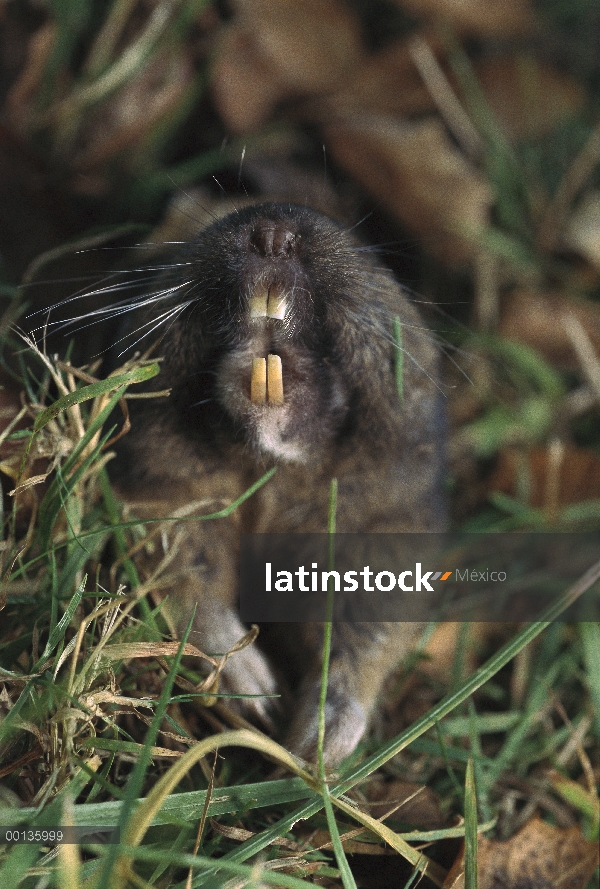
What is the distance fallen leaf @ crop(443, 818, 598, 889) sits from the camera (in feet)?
8.04

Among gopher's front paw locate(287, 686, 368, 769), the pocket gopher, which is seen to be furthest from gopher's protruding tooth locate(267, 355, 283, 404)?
gopher's front paw locate(287, 686, 368, 769)

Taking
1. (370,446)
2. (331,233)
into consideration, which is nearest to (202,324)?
(331,233)

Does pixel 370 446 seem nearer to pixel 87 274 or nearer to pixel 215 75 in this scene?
pixel 87 274

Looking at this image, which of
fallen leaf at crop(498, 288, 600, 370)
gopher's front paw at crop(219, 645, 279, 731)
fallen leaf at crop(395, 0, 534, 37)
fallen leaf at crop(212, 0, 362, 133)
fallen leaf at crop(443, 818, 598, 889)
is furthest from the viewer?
fallen leaf at crop(395, 0, 534, 37)

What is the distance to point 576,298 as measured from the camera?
13.3 feet

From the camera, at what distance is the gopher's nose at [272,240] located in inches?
82.2

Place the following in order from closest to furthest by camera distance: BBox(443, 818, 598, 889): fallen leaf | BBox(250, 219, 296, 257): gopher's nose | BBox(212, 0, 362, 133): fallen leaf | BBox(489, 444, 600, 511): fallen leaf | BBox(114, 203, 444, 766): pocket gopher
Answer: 1. BBox(250, 219, 296, 257): gopher's nose
2. BBox(114, 203, 444, 766): pocket gopher
3. BBox(443, 818, 598, 889): fallen leaf
4. BBox(489, 444, 600, 511): fallen leaf
5. BBox(212, 0, 362, 133): fallen leaf

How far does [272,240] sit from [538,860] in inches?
79.0

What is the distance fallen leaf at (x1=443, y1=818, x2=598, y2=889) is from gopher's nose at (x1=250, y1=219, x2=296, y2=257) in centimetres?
182

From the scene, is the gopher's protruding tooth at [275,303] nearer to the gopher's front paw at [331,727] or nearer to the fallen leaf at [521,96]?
the gopher's front paw at [331,727]

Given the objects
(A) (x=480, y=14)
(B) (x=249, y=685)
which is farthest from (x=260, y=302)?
(A) (x=480, y=14)

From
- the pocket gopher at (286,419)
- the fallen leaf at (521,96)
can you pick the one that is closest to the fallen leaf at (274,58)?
the fallen leaf at (521,96)

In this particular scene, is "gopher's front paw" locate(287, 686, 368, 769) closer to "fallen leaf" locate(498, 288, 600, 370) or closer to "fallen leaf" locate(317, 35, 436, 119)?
"fallen leaf" locate(498, 288, 600, 370)

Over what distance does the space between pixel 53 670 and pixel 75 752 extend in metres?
0.21
